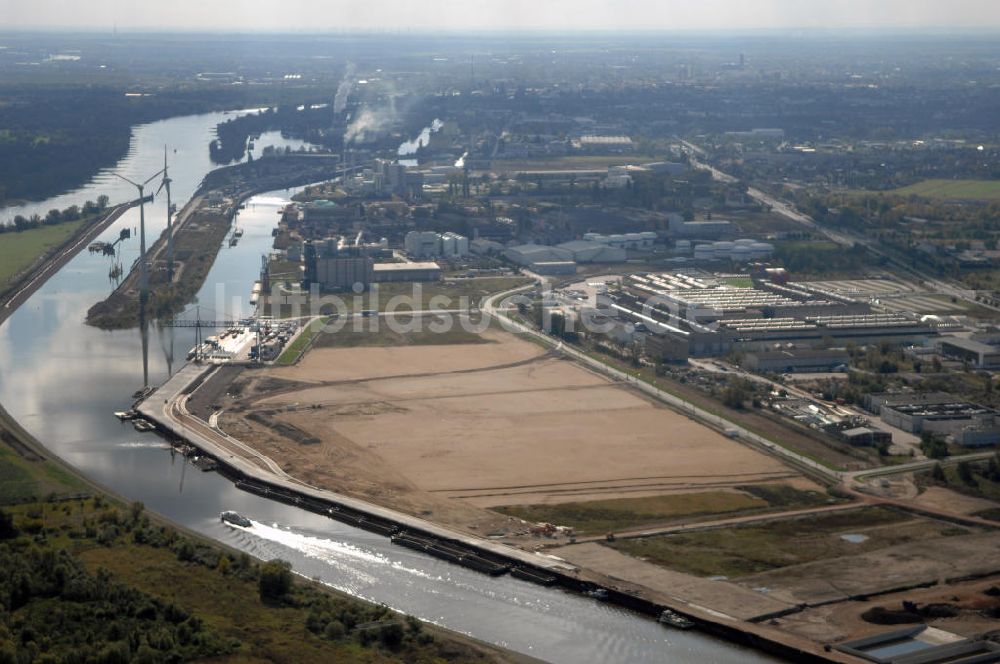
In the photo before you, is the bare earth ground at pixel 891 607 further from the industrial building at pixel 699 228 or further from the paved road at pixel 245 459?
the industrial building at pixel 699 228

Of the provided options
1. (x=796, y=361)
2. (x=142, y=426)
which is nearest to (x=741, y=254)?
(x=796, y=361)

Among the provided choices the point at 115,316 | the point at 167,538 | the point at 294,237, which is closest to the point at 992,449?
the point at 167,538

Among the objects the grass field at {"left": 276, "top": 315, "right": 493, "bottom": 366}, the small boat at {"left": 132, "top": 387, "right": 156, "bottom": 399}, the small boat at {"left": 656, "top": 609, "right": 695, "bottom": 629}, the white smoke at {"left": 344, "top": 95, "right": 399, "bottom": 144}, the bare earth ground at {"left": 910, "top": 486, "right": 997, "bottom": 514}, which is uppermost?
the bare earth ground at {"left": 910, "top": 486, "right": 997, "bottom": 514}

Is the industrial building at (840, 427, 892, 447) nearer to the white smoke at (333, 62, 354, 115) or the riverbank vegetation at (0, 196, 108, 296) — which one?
the riverbank vegetation at (0, 196, 108, 296)

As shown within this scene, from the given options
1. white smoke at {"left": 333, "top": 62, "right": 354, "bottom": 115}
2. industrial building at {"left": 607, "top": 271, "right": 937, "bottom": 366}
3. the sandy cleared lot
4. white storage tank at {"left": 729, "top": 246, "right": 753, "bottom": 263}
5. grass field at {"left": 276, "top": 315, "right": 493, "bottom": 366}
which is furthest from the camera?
white smoke at {"left": 333, "top": 62, "right": 354, "bottom": 115}

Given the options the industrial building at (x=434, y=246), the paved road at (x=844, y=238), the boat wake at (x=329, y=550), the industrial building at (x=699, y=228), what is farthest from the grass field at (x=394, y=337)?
the industrial building at (x=699, y=228)

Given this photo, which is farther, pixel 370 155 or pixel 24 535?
pixel 370 155

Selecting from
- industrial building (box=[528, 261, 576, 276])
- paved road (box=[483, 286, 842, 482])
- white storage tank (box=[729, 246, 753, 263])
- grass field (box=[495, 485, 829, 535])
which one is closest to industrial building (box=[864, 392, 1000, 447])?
paved road (box=[483, 286, 842, 482])

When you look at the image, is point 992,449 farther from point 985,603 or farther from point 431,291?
point 431,291

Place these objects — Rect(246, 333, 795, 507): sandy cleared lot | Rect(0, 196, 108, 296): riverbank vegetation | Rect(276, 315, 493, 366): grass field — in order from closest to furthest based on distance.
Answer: Rect(246, 333, 795, 507): sandy cleared lot → Rect(276, 315, 493, 366): grass field → Rect(0, 196, 108, 296): riverbank vegetation
